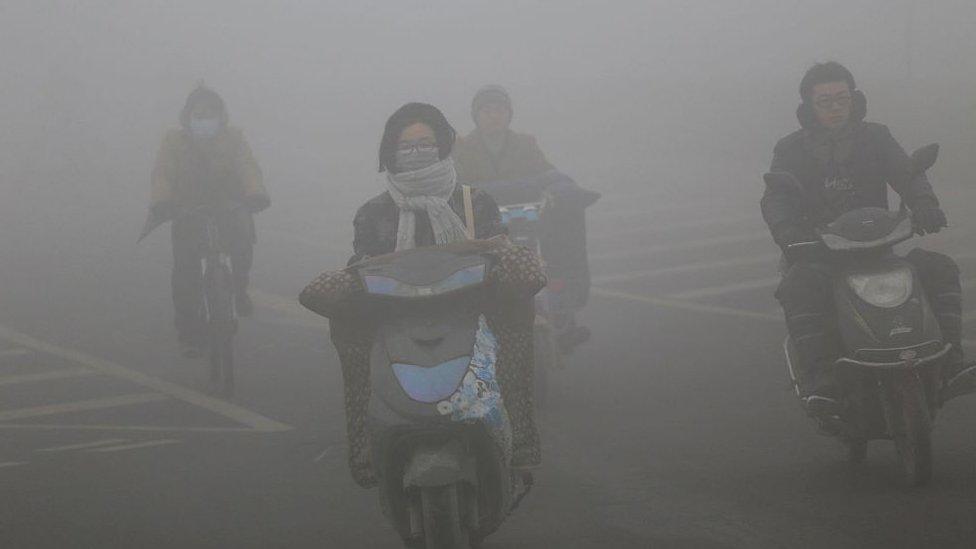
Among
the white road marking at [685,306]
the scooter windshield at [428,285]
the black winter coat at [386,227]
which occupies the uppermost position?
the black winter coat at [386,227]

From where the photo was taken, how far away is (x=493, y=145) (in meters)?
12.9

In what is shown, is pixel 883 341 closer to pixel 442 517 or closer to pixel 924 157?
pixel 924 157

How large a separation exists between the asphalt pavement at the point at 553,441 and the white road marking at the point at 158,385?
0.04m

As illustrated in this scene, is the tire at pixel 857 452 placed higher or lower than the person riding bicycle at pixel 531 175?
lower

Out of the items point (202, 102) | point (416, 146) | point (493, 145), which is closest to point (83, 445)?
point (202, 102)

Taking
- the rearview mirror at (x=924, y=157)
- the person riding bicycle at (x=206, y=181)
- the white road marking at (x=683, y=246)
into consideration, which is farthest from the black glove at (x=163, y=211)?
the white road marking at (x=683, y=246)

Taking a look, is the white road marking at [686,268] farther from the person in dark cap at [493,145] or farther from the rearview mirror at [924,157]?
the rearview mirror at [924,157]

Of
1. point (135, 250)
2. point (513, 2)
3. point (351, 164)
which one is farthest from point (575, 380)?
point (513, 2)

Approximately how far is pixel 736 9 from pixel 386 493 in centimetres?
7536

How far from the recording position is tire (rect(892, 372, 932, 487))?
767cm

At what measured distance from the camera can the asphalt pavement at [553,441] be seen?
770cm

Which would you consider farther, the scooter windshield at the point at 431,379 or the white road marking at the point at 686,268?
the white road marking at the point at 686,268

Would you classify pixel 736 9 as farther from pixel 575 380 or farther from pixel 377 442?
pixel 377 442

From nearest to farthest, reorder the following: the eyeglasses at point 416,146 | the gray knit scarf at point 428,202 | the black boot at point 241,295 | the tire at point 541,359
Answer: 1. the gray knit scarf at point 428,202
2. the eyeglasses at point 416,146
3. the tire at point 541,359
4. the black boot at point 241,295
